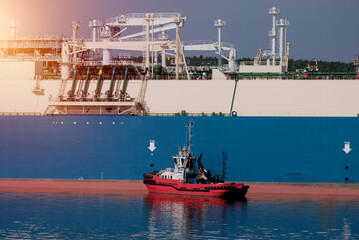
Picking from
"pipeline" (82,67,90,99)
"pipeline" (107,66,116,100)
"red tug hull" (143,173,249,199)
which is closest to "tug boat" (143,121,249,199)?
"red tug hull" (143,173,249,199)

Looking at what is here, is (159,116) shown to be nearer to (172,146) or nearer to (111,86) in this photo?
(172,146)

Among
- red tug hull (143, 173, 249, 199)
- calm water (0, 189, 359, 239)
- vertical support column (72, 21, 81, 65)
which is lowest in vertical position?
calm water (0, 189, 359, 239)

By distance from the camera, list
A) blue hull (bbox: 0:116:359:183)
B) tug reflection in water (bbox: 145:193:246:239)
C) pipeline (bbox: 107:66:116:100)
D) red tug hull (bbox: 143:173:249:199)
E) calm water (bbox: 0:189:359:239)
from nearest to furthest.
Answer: calm water (bbox: 0:189:359:239)
tug reflection in water (bbox: 145:193:246:239)
red tug hull (bbox: 143:173:249:199)
blue hull (bbox: 0:116:359:183)
pipeline (bbox: 107:66:116:100)

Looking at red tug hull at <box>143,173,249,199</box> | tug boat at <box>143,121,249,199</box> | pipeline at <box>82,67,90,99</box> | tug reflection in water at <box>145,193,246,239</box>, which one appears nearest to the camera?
tug reflection in water at <box>145,193,246,239</box>

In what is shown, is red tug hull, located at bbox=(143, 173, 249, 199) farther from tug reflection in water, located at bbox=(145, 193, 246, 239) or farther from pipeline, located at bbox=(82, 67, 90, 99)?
pipeline, located at bbox=(82, 67, 90, 99)

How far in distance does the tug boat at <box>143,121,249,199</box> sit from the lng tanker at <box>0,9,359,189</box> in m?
0.59

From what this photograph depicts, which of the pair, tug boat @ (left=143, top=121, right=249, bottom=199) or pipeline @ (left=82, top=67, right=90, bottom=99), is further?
pipeline @ (left=82, top=67, right=90, bottom=99)

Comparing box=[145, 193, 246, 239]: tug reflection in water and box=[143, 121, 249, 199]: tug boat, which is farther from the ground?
box=[143, 121, 249, 199]: tug boat

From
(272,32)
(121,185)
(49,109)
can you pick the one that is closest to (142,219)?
(121,185)

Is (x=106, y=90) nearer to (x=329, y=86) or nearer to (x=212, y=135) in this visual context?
(x=212, y=135)

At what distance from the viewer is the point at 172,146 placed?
1678 inches

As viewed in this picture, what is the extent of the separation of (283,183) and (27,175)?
553 inches

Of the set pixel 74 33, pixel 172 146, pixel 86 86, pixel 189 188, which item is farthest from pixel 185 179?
pixel 74 33

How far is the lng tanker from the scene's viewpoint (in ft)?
136
